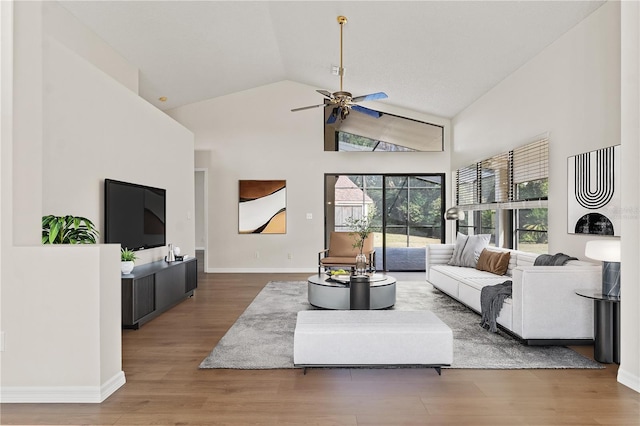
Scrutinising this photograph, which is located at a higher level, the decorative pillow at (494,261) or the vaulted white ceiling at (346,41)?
the vaulted white ceiling at (346,41)

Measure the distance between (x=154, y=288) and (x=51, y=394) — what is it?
2.15 metres

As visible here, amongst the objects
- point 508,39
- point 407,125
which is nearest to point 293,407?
point 508,39

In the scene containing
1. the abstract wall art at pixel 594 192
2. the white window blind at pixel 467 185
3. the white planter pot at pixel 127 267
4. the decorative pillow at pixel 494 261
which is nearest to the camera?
the abstract wall art at pixel 594 192

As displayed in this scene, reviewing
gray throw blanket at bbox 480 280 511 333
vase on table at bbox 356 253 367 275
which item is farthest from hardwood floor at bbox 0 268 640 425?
vase on table at bbox 356 253 367 275

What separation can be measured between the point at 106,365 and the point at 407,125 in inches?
276

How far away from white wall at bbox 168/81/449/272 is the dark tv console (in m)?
2.53

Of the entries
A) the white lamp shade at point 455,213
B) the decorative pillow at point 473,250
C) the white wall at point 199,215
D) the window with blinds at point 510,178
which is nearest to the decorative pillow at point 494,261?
the decorative pillow at point 473,250

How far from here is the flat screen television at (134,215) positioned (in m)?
4.59

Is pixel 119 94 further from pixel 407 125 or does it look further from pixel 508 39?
pixel 407 125

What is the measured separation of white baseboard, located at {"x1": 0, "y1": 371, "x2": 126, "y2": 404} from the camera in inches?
105

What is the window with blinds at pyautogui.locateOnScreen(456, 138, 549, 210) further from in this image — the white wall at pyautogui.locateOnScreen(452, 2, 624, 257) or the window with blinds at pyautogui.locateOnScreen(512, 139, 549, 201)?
the white wall at pyautogui.locateOnScreen(452, 2, 624, 257)

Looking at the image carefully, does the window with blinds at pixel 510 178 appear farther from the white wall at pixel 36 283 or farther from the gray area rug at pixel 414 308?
the white wall at pixel 36 283

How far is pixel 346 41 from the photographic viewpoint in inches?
233

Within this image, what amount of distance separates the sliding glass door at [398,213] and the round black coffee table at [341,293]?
346cm
